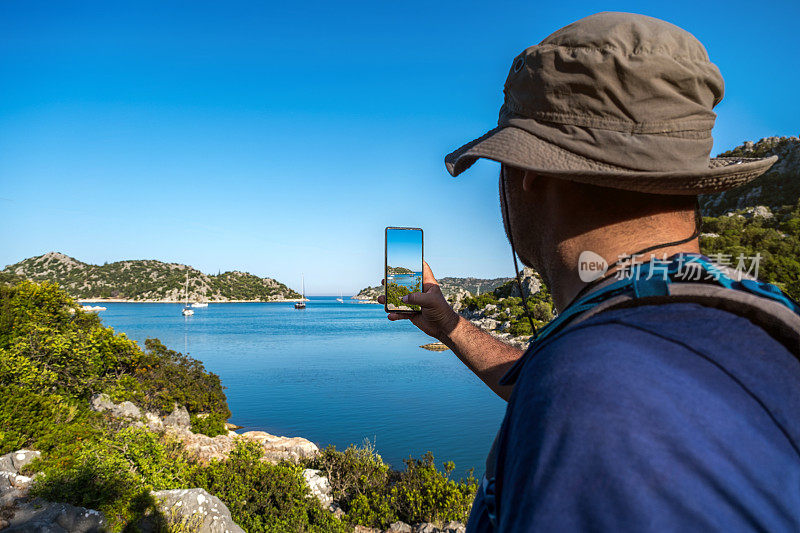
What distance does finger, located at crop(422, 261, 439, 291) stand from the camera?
250 centimetres

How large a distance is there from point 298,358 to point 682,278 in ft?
121

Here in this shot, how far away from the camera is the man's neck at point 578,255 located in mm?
985

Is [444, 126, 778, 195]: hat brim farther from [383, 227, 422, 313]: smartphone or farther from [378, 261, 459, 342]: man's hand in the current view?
[383, 227, 422, 313]: smartphone

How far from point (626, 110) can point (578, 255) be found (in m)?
0.31

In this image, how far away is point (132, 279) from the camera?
141875 mm

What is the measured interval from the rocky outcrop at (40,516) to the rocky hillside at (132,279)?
5577 inches

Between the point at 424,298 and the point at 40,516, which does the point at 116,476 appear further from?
the point at 424,298

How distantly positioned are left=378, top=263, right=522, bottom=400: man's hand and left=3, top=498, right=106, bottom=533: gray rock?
472 cm

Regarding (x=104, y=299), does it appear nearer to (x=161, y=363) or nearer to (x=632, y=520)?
(x=161, y=363)

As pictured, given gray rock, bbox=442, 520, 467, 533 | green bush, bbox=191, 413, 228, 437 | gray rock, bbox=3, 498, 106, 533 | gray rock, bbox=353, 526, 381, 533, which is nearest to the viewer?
gray rock, bbox=3, 498, 106, 533

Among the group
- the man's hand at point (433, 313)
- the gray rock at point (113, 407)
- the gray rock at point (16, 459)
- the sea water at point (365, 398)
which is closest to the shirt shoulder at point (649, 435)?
the man's hand at point (433, 313)

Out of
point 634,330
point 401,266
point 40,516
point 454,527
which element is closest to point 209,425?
point 40,516

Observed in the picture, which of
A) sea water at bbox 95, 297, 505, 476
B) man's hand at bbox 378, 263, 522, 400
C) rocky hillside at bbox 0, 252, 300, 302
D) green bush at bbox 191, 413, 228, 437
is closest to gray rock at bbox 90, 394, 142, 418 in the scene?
green bush at bbox 191, 413, 228, 437

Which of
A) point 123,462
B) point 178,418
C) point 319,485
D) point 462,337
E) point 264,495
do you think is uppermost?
point 462,337
